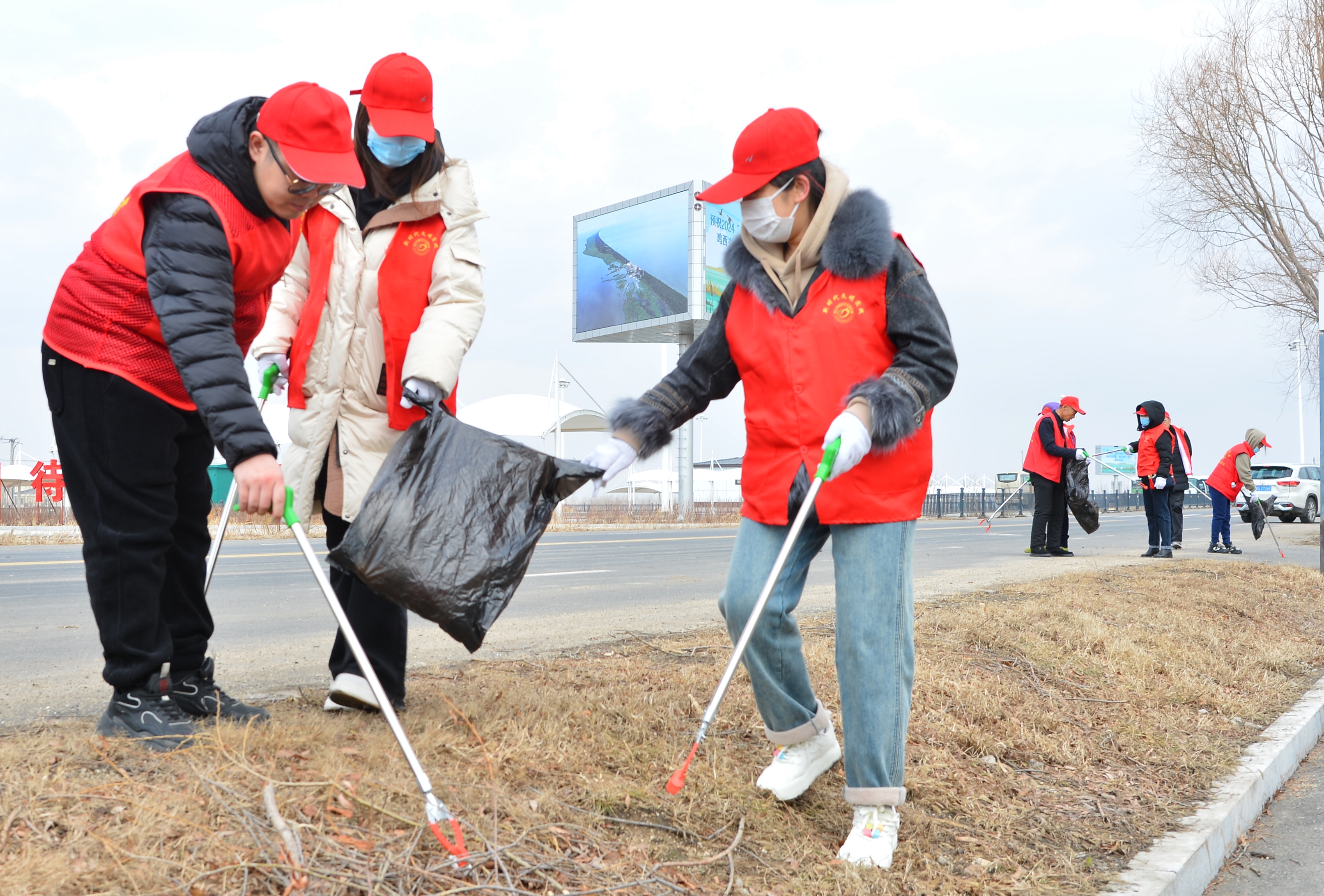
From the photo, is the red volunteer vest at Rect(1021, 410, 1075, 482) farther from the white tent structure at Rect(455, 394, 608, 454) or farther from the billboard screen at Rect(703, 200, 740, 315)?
the white tent structure at Rect(455, 394, 608, 454)

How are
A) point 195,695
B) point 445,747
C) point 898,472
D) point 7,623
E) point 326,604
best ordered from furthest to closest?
point 326,604 → point 7,623 → point 195,695 → point 445,747 → point 898,472

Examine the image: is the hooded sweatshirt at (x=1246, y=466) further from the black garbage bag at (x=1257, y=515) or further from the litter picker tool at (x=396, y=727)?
the litter picker tool at (x=396, y=727)

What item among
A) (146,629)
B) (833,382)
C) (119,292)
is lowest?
(146,629)

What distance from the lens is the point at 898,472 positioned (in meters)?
2.76

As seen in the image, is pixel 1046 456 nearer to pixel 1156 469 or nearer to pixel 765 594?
pixel 1156 469

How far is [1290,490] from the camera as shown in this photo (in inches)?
1152

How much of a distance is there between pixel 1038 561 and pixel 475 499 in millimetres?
10553

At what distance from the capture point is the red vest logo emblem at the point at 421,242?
3242mm

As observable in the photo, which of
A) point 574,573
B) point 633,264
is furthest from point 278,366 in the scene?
point 633,264

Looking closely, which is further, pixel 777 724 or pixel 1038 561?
pixel 1038 561

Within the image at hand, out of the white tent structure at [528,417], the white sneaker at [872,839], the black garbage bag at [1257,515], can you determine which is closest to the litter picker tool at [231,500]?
the white sneaker at [872,839]

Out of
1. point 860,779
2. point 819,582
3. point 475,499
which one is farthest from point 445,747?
point 819,582

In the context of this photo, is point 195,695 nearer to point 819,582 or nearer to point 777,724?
point 777,724

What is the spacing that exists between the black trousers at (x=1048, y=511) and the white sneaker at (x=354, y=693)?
10573mm
